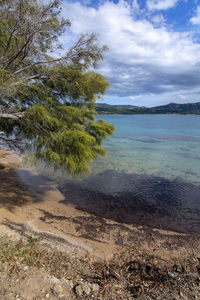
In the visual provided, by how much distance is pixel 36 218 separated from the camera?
726 cm

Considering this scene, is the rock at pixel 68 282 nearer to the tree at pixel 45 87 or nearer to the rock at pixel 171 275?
the rock at pixel 171 275

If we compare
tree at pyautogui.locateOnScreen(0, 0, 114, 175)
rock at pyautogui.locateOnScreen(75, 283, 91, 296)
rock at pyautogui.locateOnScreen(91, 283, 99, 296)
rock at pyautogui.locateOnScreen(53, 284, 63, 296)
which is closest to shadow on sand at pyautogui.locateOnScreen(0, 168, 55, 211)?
tree at pyautogui.locateOnScreen(0, 0, 114, 175)

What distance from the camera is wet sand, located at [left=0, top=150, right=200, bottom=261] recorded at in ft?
18.7

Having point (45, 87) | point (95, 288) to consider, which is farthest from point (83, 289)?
point (45, 87)

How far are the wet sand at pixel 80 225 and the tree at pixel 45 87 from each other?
2.47 metres

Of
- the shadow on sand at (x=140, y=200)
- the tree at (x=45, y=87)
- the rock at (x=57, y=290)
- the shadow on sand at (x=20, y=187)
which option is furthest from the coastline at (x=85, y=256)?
the tree at (x=45, y=87)

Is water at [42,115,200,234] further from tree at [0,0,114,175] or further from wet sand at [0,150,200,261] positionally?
tree at [0,0,114,175]

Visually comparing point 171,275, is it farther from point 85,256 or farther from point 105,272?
point 85,256

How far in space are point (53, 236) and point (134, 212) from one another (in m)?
4.45

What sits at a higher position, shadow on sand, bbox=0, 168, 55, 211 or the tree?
the tree

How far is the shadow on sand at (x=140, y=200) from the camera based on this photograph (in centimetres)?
807

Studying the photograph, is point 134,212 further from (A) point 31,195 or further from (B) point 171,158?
(B) point 171,158

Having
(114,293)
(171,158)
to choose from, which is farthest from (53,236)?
(171,158)

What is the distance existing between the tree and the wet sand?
2.47 metres
